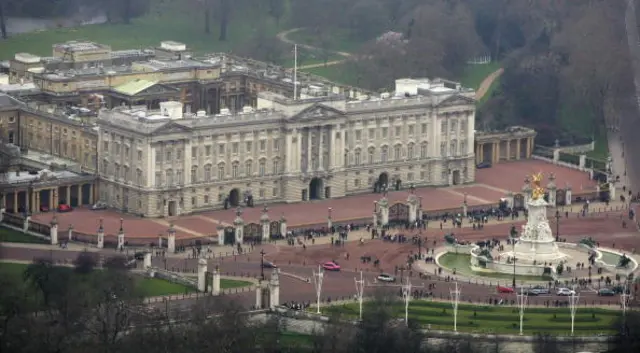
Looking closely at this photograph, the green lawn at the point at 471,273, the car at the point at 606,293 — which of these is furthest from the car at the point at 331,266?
the car at the point at 606,293

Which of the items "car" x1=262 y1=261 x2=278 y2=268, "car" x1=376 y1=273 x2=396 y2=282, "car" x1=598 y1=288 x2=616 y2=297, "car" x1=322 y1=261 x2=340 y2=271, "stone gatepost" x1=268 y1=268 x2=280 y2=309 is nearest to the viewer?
"stone gatepost" x1=268 y1=268 x2=280 y2=309

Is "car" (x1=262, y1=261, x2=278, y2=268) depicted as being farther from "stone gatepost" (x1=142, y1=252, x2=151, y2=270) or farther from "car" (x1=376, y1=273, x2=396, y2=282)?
"stone gatepost" (x1=142, y1=252, x2=151, y2=270)

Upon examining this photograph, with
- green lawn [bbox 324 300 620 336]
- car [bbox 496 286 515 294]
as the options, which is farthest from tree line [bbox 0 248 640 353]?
car [bbox 496 286 515 294]

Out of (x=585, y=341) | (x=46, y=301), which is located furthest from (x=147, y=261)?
(x=585, y=341)

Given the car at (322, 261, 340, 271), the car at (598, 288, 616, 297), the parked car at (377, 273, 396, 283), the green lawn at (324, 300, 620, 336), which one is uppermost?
the car at (322, 261, 340, 271)

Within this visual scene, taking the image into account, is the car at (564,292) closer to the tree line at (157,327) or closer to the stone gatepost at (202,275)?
the tree line at (157,327)

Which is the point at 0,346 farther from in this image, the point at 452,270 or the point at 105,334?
the point at 452,270
